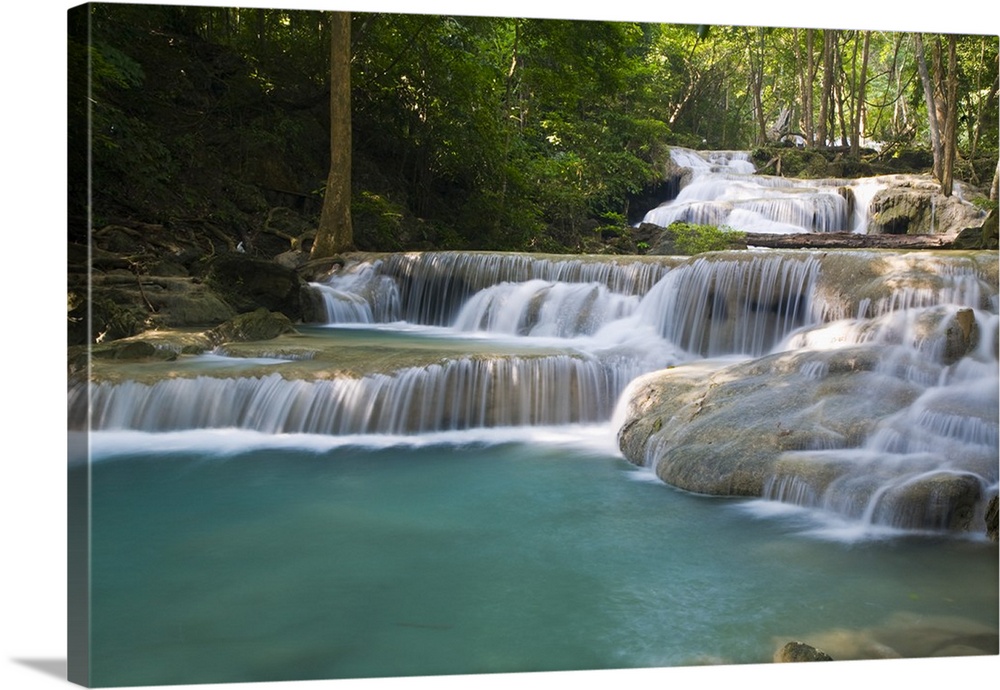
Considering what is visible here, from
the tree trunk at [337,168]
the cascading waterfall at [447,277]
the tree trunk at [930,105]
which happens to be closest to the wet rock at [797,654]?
the tree trunk at [930,105]

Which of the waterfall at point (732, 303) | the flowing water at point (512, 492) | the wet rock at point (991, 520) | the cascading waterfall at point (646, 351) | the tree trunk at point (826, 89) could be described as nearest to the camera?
the flowing water at point (512, 492)

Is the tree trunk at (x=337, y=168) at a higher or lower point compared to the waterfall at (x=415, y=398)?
higher

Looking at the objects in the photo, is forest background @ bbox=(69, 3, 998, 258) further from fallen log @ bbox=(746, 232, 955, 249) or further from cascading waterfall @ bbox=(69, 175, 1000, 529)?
fallen log @ bbox=(746, 232, 955, 249)

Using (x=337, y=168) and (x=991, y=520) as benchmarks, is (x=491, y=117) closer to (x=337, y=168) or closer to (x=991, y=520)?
(x=337, y=168)

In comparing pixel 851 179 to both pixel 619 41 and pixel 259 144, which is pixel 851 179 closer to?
pixel 619 41

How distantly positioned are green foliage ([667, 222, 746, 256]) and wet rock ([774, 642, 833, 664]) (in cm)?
270

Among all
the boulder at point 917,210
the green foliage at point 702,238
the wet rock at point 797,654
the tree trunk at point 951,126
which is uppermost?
the tree trunk at point 951,126

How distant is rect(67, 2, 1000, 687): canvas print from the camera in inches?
136

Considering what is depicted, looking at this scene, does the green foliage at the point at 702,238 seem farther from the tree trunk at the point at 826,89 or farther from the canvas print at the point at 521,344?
the tree trunk at the point at 826,89

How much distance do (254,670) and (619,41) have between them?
10.6 ft

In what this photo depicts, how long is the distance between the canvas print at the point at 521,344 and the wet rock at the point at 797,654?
13 millimetres

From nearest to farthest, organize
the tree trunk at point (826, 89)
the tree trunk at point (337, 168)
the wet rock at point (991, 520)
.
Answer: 1. the wet rock at point (991, 520)
2. the tree trunk at point (826, 89)
3. the tree trunk at point (337, 168)

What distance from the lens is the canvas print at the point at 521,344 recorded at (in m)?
3.46

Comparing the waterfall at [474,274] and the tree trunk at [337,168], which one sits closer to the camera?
the waterfall at [474,274]
